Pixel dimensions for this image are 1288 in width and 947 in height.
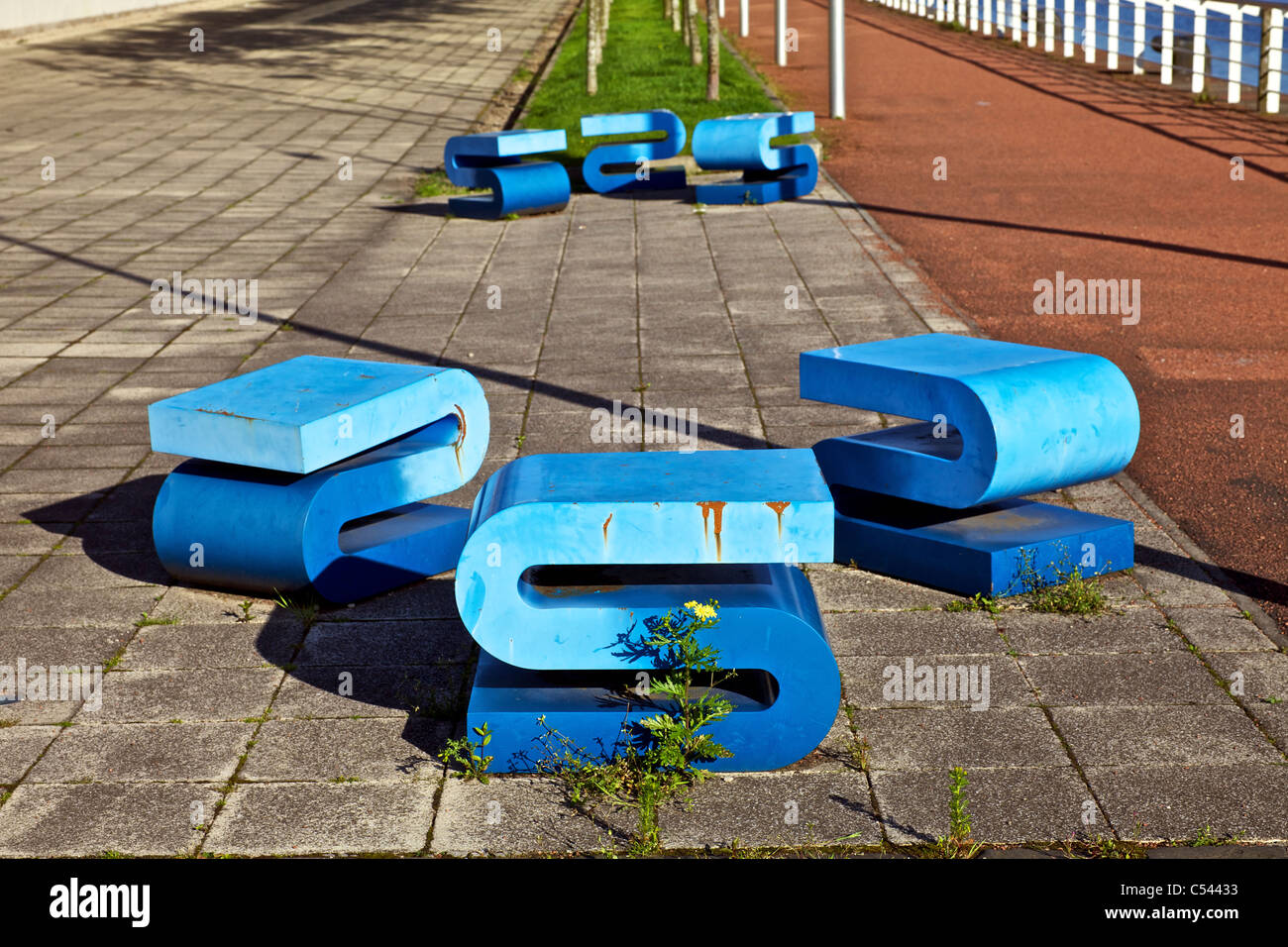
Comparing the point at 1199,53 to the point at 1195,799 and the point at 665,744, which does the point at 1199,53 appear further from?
the point at 665,744

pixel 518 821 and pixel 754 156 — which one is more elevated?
pixel 754 156

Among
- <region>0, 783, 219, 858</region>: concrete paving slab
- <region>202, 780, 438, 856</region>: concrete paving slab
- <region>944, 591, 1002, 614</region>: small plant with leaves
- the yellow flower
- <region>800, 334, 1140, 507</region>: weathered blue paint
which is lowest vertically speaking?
<region>202, 780, 438, 856</region>: concrete paving slab

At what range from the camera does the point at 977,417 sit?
514cm

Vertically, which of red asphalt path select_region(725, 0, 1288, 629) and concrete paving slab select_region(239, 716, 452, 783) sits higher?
red asphalt path select_region(725, 0, 1288, 629)

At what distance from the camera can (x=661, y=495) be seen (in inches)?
165

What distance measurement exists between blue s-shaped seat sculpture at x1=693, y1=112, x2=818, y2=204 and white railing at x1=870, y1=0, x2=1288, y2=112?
28.6ft

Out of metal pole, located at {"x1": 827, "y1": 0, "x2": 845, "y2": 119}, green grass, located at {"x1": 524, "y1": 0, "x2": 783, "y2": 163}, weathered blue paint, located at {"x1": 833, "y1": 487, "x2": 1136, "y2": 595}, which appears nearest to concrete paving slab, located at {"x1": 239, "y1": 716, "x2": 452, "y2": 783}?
weathered blue paint, located at {"x1": 833, "y1": 487, "x2": 1136, "y2": 595}

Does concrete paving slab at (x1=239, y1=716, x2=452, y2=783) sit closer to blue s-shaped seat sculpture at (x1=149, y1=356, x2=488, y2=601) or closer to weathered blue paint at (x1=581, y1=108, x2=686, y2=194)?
blue s-shaped seat sculpture at (x1=149, y1=356, x2=488, y2=601)

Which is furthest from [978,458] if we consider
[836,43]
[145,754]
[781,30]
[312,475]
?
[781,30]

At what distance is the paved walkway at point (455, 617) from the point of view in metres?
4.00

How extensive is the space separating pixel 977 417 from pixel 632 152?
1123 centimetres

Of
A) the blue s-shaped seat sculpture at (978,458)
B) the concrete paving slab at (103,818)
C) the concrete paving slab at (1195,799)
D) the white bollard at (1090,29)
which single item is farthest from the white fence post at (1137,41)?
the concrete paving slab at (103,818)

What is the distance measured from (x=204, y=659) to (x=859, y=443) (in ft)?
9.33

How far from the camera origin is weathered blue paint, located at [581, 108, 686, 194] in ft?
50.8
